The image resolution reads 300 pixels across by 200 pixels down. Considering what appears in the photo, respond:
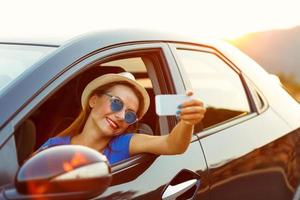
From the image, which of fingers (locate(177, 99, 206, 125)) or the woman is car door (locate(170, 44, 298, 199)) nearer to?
the woman

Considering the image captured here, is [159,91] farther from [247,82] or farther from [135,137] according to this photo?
[247,82]

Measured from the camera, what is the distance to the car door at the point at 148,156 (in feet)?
8.52

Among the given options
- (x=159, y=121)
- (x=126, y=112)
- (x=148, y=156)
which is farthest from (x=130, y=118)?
(x=159, y=121)

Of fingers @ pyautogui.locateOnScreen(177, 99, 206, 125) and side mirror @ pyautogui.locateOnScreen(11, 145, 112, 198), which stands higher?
fingers @ pyautogui.locateOnScreen(177, 99, 206, 125)

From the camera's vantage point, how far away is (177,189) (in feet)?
9.92

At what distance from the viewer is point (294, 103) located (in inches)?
181

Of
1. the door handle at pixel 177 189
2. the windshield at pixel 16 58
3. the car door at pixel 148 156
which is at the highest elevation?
the windshield at pixel 16 58

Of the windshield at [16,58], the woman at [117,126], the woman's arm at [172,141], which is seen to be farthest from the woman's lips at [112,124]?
the windshield at [16,58]

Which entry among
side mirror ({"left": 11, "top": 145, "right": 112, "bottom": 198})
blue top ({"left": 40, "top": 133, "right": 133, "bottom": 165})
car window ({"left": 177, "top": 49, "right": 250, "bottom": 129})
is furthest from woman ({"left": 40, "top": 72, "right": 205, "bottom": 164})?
side mirror ({"left": 11, "top": 145, "right": 112, "bottom": 198})

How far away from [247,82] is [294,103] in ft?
1.78

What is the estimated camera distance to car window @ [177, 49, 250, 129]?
12.0 feet

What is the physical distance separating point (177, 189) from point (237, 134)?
2.47 feet

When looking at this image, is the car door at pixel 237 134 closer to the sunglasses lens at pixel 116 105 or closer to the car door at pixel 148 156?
the car door at pixel 148 156

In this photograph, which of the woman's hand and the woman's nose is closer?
the woman's hand
